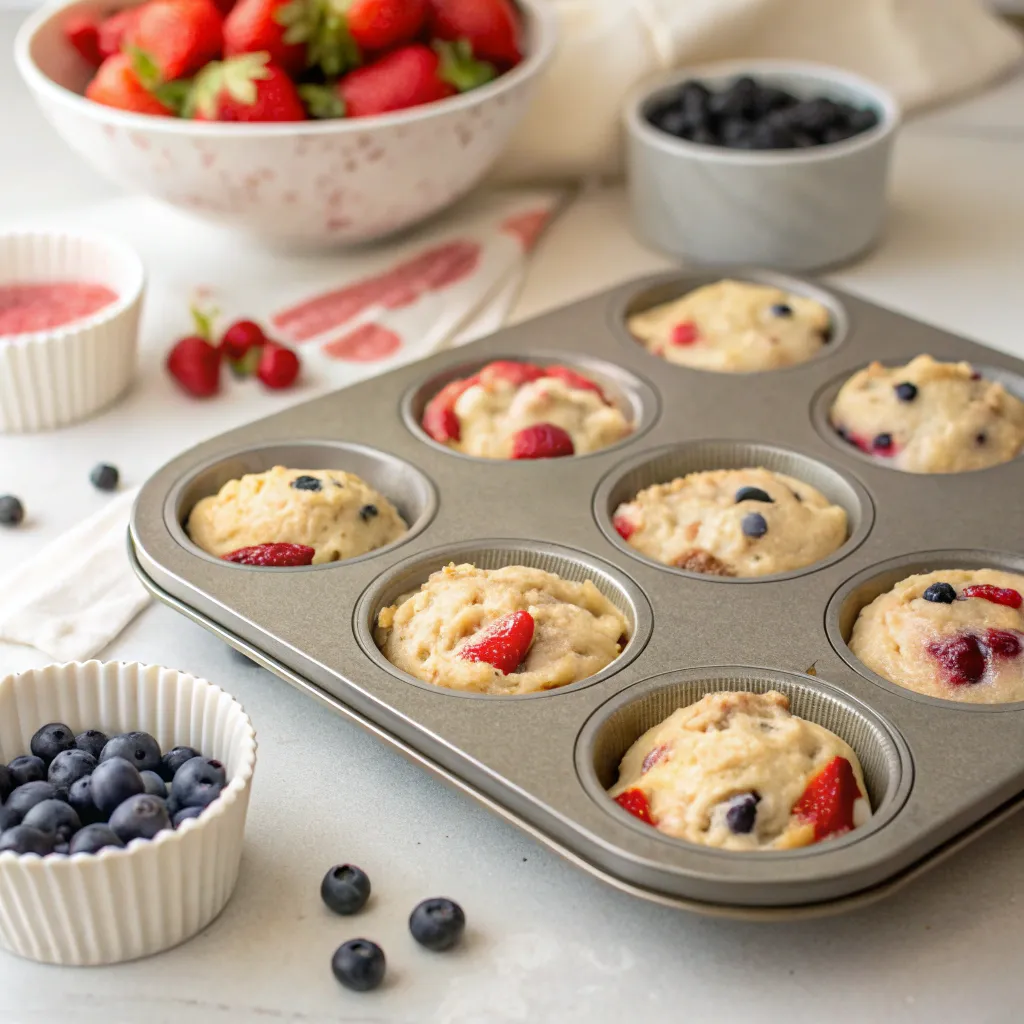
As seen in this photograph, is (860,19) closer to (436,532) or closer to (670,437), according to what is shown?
(670,437)

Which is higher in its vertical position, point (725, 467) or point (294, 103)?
point (294, 103)

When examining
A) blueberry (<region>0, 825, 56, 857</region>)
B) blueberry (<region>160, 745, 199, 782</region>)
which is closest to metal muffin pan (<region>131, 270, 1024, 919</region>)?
blueberry (<region>160, 745, 199, 782</region>)

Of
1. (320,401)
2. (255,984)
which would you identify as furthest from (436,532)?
(255,984)

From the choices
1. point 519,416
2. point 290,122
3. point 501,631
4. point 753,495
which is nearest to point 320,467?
point 519,416

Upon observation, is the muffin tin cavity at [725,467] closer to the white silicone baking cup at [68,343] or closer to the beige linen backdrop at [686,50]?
the white silicone baking cup at [68,343]

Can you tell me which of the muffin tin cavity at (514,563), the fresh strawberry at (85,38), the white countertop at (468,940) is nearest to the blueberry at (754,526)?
the muffin tin cavity at (514,563)

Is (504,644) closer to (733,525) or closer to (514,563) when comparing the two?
(514,563)

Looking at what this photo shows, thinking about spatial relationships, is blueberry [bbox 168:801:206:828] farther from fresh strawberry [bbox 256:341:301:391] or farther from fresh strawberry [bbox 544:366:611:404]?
fresh strawberry [bbox 256:341:301:391]
